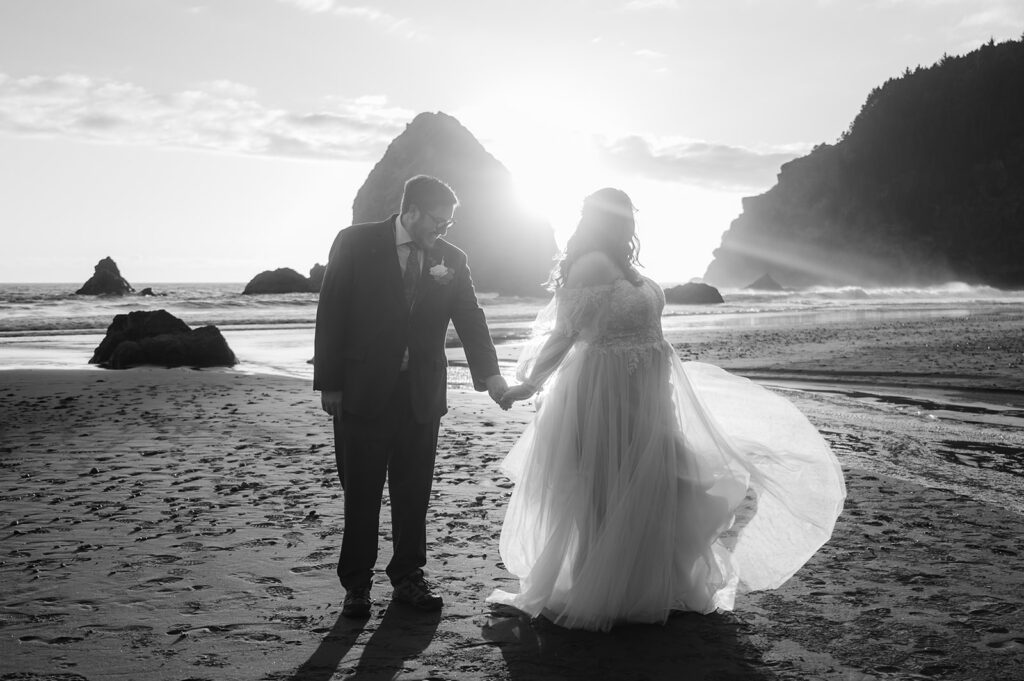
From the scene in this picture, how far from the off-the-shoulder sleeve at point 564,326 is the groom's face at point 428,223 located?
707 millimetres

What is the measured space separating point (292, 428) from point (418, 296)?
19.2ft

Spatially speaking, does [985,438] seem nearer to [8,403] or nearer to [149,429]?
[149,429]

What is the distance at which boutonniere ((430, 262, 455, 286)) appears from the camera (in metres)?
4.60

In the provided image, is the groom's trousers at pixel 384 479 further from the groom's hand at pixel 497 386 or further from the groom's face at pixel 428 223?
the groom's face at pixel 428 223

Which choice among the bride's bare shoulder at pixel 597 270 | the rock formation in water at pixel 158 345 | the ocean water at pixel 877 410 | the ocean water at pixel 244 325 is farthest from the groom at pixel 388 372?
the rock formation in water at pixel 158 345

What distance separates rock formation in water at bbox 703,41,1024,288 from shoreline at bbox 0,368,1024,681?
97.2 meters

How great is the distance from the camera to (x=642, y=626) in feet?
14.0

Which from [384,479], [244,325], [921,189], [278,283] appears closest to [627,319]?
[384,479]

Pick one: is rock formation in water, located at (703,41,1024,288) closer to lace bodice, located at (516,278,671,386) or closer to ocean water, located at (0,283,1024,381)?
ocean water, located at (0,283,1024,381)

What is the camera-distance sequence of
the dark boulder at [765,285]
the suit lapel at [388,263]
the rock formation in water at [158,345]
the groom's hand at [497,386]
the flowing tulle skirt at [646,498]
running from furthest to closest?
1. the dark boulder at [765,285]
2. the rock formation in water at [158,345]
3. the groom's hand at [497,386]
4. the suit lapel at [388,263]
5. the flowing tulle skirt at [646,498]

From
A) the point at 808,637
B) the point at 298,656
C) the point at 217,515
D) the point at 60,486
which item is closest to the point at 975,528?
the point at 808,637

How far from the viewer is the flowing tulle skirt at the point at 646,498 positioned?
4.20m

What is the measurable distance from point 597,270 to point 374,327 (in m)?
1.19

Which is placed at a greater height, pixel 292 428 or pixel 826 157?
pixel 826 157
